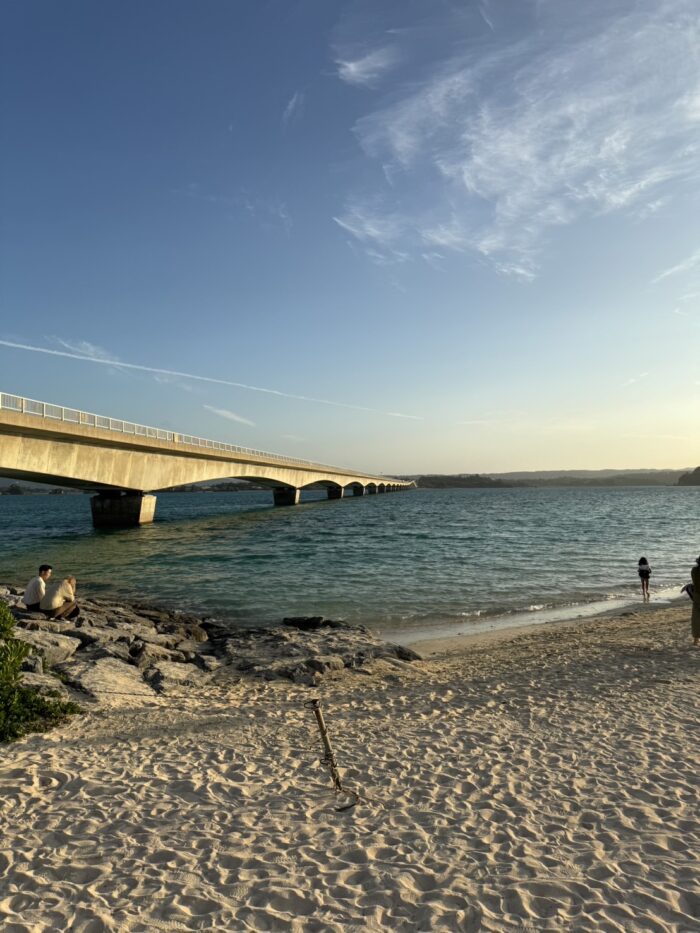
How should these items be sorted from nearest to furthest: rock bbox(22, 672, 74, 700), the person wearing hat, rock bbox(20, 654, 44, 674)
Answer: rock bbox(22, 672, 74, 700) < rock bbox(20, 654, 44, 674) < the person wearing hat

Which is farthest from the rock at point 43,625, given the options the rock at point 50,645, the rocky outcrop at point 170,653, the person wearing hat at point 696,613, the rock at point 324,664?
the person wearing hat at point 696,613

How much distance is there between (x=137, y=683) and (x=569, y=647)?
29.0ft

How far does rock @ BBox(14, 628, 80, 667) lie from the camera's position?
9820 millimetres

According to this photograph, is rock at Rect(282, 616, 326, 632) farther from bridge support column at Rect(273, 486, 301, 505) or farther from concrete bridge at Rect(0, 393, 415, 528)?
bridge support column at Rect(273, 486, 301, 505)

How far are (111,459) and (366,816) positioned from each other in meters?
38.8

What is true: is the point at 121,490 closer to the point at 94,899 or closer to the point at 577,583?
the point at 577,583

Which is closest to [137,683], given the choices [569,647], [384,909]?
[384,909]

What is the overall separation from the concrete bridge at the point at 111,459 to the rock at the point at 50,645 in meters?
21.2

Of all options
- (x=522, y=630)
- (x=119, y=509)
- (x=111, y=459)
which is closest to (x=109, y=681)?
(x=522, y=630)

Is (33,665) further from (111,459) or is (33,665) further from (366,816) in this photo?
(111,459)

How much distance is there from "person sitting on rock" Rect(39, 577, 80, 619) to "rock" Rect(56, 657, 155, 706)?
3556 millimetres

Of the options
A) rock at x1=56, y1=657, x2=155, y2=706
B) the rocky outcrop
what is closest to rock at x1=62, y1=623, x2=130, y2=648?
the rocky outcrop

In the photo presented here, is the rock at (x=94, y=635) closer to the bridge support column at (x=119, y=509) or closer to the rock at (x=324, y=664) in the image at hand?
the rock at (x=324, y=664)

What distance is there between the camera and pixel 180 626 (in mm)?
14305
